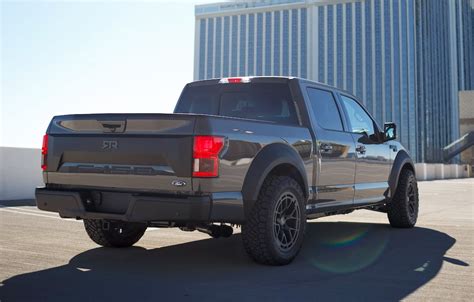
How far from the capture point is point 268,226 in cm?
438

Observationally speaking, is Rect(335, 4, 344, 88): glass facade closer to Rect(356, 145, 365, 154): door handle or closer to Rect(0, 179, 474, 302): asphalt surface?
Rect(0, 179, 474, 302): asphalt surface

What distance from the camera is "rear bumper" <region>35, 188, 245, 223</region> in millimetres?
3861

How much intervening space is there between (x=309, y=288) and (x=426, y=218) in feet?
20.0

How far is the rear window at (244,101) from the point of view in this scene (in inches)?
214

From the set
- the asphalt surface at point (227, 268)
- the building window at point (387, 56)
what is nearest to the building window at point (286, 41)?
the building window at point (387, 56)

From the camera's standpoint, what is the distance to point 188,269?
14.7ft

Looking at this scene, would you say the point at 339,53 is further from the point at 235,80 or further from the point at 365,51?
the point at 235,80

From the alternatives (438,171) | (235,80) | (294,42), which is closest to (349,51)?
(294,42)

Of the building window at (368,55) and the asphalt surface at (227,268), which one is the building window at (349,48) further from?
the asphalt surface at (227,268)

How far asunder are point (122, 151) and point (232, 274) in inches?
54.0

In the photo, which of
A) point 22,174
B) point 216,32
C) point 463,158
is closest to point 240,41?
point 216,32

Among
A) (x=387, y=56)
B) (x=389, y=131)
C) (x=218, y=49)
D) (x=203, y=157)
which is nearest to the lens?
A: (x=203, y=157)

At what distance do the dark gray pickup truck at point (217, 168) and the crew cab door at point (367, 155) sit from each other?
0.29 meters

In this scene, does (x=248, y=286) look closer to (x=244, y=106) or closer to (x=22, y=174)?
(x=244, y=106)
